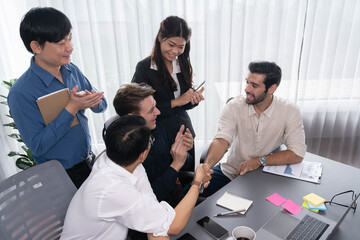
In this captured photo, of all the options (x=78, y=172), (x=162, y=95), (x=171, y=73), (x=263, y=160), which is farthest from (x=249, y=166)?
(x=78, y=172)

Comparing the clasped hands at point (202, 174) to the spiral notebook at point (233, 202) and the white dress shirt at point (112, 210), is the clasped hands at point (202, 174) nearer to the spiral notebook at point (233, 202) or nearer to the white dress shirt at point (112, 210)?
the spiral notebook at point (233, 202)

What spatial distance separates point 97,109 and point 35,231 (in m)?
0.87

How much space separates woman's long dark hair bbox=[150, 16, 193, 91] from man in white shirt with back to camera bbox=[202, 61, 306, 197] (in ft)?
1.48

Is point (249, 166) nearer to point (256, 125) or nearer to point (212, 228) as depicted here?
point (256, 125)

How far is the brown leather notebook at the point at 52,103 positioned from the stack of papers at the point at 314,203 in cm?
136

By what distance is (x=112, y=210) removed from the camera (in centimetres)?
96

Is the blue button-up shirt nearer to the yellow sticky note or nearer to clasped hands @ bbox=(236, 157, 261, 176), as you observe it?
clasped hands @ bbox=(236, 157, 261, 176)

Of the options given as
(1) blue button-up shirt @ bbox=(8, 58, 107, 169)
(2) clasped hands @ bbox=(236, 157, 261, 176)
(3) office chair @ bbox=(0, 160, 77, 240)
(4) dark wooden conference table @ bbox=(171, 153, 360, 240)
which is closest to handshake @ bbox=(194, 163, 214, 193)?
(4) dark wooden conference table @ bbox=(171, 153, 360, 240)

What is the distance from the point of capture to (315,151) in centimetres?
319

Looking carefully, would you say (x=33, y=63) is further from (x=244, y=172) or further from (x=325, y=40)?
(x=325, y=40)

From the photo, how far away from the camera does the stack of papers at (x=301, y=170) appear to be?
4.66ft

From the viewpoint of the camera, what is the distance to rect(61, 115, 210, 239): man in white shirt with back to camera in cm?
96

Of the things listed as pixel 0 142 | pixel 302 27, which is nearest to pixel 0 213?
pixel 0 142

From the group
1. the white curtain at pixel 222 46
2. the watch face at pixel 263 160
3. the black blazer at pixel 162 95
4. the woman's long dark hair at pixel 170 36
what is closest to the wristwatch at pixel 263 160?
the watch face at pixel 263 160
